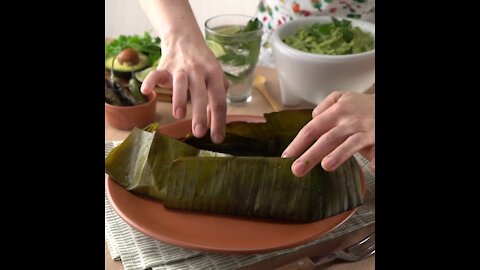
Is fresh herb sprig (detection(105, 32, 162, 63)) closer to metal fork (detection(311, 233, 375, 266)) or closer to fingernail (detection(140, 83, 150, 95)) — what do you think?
fingernail (detection(140, 83, 150, 95))

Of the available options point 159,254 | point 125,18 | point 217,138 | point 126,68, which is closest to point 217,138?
point 217,138

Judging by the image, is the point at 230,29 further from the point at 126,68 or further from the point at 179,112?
the point at 179,112

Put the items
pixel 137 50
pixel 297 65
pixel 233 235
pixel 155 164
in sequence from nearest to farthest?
pixel 233 235 → pixel 155 164 → pixel 297 65 → pixel 137 50

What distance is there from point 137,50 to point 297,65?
16.0 inches

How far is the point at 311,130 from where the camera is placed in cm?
80

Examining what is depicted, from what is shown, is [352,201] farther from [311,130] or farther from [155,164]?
[155,164]

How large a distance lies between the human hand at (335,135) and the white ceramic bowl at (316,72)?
0.23 metres

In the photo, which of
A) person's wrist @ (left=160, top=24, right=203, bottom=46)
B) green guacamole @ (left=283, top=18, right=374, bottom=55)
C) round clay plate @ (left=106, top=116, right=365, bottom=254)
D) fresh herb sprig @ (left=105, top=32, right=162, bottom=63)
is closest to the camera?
round clay plate @ (left=106, top=116, right=365, bottom=254)

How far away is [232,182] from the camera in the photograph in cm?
79

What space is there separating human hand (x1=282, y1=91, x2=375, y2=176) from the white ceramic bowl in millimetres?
229

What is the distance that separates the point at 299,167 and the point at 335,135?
88mm

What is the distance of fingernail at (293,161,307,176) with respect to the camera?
73 cm

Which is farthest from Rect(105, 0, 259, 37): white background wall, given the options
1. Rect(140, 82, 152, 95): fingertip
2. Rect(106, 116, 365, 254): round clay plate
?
Rect(106, 116, 365, 254): round clay plate

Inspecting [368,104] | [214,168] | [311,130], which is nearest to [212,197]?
[214,168]
